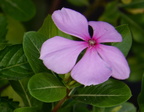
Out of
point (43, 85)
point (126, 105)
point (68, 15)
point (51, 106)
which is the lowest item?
point (126, 105)

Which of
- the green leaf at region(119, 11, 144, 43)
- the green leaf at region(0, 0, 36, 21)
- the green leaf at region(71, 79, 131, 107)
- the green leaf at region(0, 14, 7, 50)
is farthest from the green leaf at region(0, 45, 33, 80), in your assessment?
the green leaf at region(119, 11, 144, 43)

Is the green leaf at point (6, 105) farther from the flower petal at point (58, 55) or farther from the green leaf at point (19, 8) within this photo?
the green leaf at point (19, 8)

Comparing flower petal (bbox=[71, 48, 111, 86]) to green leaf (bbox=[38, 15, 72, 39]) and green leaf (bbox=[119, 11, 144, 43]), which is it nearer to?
green leaf (bbox=[38, 15, 72, 39])

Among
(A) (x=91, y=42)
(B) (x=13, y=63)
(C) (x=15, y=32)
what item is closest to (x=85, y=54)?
(A) (x=91, y=42)

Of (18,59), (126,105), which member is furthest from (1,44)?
(126,105)

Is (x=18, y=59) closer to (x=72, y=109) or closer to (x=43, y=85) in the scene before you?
(x=43, y=85)

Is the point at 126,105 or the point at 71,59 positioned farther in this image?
the point at 126,105

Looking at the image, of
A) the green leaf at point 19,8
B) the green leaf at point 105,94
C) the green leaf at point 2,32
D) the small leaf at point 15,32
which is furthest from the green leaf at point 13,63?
the small leaf at point 15,32
